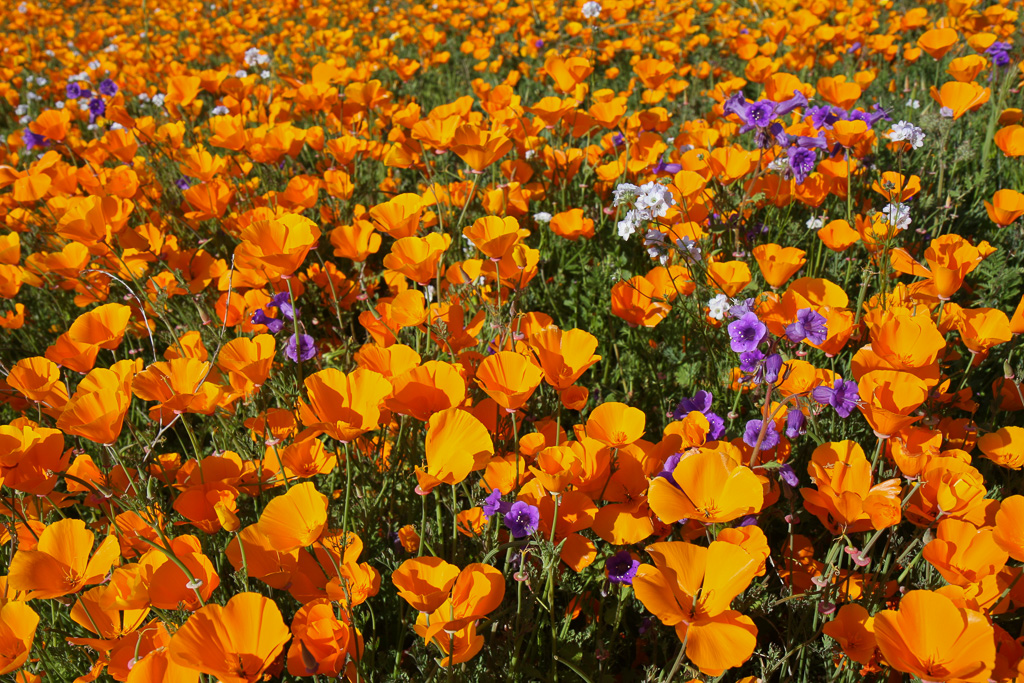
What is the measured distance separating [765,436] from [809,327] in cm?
30

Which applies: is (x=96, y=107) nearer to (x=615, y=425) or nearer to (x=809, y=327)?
(x=615, y=425)

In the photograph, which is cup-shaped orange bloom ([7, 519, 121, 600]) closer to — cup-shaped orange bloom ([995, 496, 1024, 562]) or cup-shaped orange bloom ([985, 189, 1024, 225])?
cup-shaped orange bloom ([995, 496, 1024, 562])

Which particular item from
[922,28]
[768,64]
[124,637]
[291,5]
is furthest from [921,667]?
[291,5]

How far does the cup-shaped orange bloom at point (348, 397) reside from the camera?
142 cm

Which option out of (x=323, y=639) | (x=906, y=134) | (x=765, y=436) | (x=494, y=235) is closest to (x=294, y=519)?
(x=323, y=639)

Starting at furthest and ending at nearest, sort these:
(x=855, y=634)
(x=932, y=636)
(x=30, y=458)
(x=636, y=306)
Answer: (x=636, y=306) → (x=30, y=458) → (x=855, y=634) → (x=932, y=636)

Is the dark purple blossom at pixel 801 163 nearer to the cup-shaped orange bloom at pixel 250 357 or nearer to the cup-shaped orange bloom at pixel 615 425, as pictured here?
the cup-shaped orange bloom at pixel 615 425

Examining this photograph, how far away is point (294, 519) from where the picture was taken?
1.26 metres

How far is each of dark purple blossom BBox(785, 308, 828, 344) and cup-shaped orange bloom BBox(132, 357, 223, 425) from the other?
4.45 ft

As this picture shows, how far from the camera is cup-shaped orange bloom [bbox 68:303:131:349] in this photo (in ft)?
5.83

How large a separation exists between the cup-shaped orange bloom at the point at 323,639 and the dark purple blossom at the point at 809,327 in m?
1.18

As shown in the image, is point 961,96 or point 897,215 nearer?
point 897,215

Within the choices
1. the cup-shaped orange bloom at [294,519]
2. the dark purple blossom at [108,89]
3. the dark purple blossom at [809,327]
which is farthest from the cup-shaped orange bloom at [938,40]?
the dark purple blossom at [108,89]

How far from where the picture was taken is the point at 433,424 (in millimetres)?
1309
